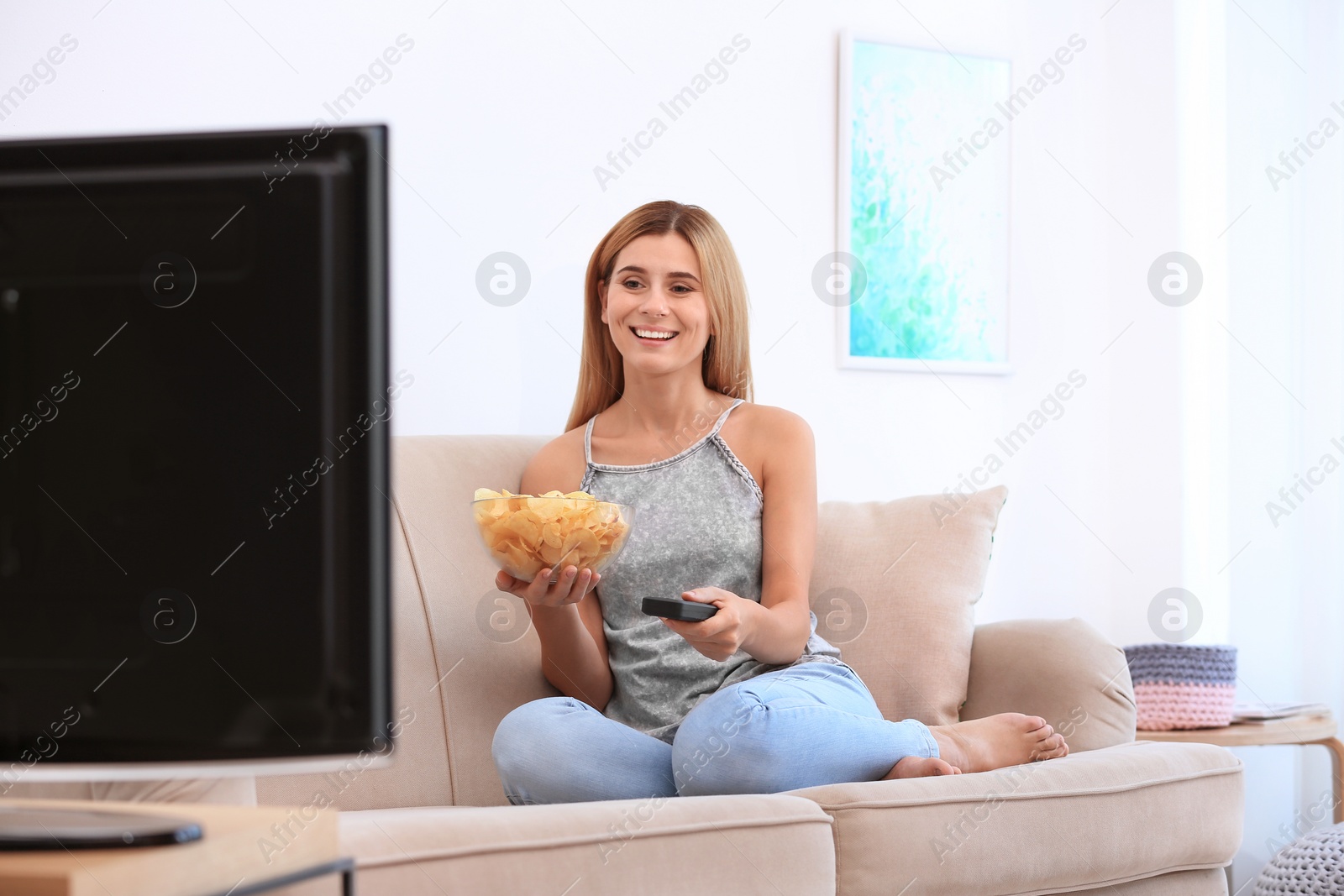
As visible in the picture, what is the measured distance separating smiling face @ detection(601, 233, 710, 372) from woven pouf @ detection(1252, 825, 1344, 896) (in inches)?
50.6

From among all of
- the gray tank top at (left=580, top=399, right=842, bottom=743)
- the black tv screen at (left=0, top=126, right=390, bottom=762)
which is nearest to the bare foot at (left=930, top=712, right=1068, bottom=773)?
the gray tank top at (left=580, top=399, right=842, bottom=743)

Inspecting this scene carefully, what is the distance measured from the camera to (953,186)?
2.66m

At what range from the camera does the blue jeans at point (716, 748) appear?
1450mm

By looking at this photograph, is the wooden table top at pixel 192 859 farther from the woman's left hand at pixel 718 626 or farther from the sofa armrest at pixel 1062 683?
the sofa armrest at pixel 1062 683

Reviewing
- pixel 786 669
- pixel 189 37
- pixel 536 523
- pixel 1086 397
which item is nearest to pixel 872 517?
pixel 786 669

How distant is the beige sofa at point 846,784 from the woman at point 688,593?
0.10m

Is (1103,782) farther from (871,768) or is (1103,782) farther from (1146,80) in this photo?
(1146,80)

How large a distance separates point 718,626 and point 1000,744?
47 centimetres

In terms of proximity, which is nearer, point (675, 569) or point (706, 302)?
point (675, 569)

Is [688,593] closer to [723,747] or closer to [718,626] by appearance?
[718,626]

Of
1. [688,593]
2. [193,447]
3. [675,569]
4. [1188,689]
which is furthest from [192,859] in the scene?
[1188,689]

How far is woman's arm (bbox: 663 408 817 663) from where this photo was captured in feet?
4.92

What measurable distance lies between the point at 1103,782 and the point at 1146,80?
6.24ft

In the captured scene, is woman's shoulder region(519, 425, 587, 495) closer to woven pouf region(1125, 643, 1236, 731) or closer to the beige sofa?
the beige sofa
